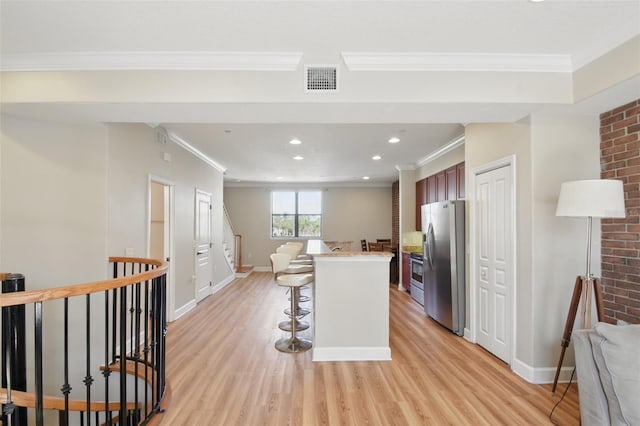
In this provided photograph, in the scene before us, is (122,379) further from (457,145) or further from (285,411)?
(457,145)

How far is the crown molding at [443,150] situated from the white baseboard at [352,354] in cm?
315

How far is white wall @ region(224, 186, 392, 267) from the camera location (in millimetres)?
9305

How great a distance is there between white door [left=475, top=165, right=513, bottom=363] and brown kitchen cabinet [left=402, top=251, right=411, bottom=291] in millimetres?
2687

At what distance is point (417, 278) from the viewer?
550 centimetres

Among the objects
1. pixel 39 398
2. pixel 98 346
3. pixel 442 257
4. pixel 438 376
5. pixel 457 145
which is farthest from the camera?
pixel 457 145

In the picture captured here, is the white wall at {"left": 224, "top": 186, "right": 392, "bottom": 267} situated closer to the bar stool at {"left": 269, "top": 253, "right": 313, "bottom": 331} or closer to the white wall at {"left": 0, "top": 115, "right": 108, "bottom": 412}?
the bar stool at {"left": 269, "top": 253, "right": 313, "bottom": 331}

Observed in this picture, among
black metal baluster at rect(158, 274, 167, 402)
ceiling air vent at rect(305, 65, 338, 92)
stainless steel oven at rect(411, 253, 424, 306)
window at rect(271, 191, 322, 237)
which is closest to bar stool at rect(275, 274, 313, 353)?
black metal baluster at rect(158, 274, 167, 402)

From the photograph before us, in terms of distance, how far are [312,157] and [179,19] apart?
149 inches

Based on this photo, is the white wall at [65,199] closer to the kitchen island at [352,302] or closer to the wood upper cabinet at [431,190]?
the kitchen island at [352,302]

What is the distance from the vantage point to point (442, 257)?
401 cm

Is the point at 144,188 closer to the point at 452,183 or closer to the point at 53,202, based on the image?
the point at 53,202

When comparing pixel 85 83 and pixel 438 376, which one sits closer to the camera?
pixel 85 83

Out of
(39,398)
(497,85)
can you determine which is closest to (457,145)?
(497,85)

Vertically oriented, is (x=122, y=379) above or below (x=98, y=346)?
above
